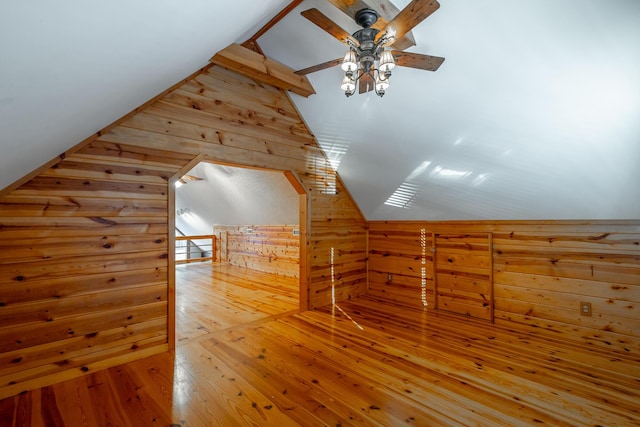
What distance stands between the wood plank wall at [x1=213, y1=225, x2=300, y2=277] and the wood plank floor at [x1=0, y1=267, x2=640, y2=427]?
2767mm

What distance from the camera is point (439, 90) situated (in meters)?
2.56

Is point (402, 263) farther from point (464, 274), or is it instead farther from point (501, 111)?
point (501, 111)

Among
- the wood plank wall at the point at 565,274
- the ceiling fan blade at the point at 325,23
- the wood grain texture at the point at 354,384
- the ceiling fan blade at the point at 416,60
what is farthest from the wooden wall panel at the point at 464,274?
the ceiling fan blade at the point at 325,23

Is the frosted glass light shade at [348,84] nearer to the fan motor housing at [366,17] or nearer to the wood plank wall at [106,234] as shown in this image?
the fan motor housing at [366,17]

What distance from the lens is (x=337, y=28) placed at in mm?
1890

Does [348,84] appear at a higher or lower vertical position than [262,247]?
higher

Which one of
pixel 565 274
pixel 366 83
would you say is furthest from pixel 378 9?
pixel 565 274

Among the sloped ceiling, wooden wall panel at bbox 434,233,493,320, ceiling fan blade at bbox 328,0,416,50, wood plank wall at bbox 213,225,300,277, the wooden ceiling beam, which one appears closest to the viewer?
the sloped ceiling

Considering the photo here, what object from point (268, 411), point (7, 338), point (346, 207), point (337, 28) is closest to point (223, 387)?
point (268, 411)

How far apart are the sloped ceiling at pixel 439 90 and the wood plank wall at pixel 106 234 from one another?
275 millimetres

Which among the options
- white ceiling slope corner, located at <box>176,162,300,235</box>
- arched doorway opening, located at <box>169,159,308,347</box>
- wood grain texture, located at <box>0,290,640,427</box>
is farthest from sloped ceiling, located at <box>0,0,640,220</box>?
white ceiling slope corner, located at <box>176,162,300,235</box>

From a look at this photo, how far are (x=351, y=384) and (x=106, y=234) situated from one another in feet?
7.41

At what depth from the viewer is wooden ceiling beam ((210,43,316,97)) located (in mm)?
2746

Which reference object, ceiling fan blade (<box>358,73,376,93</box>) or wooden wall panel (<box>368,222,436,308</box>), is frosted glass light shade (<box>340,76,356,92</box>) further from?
wooden wall panel (<box>368,222,436,308</box>)
